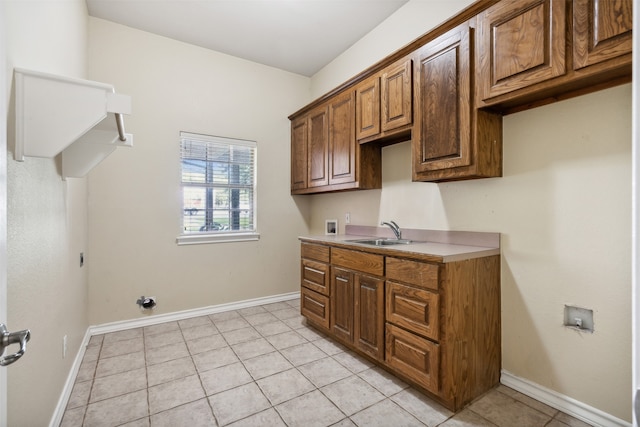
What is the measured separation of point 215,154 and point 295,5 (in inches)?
71.7

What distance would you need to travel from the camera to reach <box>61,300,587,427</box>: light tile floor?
1.76m

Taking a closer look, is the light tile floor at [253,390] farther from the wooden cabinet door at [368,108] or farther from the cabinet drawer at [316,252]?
the wooden cabinet door at [368,108]

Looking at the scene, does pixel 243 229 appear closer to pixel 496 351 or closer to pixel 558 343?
pixel 496 351

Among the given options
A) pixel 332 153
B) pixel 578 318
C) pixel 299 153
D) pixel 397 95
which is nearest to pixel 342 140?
pixel 332 153

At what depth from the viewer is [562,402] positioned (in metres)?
1.81

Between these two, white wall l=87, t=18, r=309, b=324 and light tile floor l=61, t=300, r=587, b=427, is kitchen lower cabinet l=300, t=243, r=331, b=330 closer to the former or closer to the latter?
light tile floor l=61, t=300, r=587, b=427

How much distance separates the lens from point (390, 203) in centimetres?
304

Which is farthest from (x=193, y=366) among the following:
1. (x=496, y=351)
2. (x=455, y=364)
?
(x=496, y=351)

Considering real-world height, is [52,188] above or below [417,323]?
above

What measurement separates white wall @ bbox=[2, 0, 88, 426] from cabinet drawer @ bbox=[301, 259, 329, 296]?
1900 mm

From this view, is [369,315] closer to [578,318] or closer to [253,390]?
[253,390]

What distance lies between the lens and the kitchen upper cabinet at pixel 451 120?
6.51 feet

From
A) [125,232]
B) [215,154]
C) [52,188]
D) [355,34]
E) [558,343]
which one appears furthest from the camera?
[215,154]

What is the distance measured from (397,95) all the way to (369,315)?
1.77m
